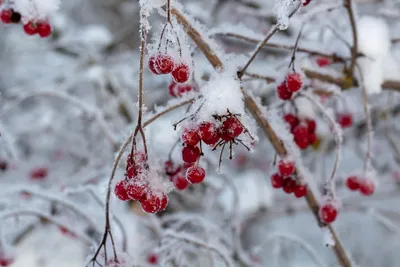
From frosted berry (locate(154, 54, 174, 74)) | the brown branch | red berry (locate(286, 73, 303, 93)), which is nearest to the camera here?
frosted berry (locate(154, 54, 174, 74))

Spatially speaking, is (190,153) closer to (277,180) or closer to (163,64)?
(163,64)

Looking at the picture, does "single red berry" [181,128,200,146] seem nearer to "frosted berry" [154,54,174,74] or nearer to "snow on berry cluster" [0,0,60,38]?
"frosted berry" [154,54,174,74]

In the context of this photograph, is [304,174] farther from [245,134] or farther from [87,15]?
[87,15]

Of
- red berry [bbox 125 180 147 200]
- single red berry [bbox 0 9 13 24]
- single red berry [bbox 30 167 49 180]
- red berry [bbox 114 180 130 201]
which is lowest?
red berry [bbox 125 180 147 200]

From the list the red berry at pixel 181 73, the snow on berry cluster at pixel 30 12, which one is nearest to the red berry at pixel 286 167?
the red berry at pixel 181 73

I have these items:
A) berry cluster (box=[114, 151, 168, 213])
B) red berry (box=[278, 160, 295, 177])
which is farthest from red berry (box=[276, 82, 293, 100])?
berry cluster (box=[114, 151, 168, 213])

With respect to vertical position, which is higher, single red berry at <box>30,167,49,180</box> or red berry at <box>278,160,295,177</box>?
single red berry at <box>30,167,49,180</box>

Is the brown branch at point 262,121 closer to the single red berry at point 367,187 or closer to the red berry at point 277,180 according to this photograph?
the red berry at point 277,180
